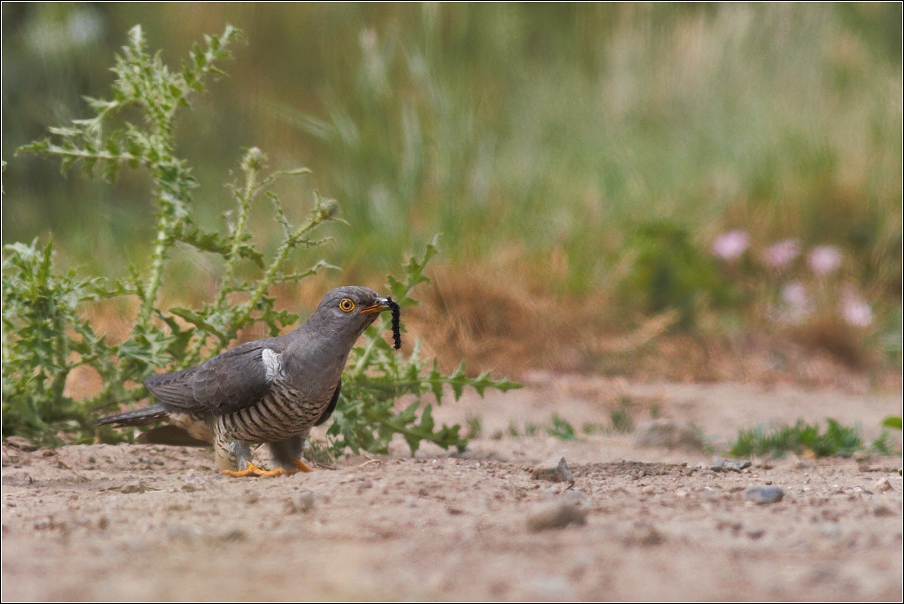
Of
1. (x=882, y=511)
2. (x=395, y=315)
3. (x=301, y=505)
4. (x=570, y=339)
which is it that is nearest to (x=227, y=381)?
(x=395, y=315)

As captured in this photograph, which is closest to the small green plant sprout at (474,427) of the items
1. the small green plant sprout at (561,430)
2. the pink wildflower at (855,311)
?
the small green plant sprout at (561,430)

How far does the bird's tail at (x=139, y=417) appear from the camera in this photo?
13.0ft

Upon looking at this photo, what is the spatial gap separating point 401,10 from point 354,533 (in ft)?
30.2

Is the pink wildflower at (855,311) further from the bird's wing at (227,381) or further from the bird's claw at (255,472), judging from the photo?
the bird's wing at (227,381)

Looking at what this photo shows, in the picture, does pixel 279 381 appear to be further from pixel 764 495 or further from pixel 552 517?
pixel 764 495

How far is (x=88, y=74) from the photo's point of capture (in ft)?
29.0

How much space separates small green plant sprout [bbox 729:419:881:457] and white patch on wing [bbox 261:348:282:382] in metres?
2.33

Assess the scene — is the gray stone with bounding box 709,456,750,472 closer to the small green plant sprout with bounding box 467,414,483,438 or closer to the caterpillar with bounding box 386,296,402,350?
the caterpillar with bounding box 386,296,402,350

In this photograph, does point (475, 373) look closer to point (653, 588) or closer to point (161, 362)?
point (161, 362)

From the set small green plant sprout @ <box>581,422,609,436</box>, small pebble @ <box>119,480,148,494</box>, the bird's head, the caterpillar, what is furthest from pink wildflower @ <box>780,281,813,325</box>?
small pebble @ <box>119,480,148,494</box>

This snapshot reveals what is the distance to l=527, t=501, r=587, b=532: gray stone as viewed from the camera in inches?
96.3

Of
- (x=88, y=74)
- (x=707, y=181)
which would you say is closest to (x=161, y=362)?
(x=88, y=74)

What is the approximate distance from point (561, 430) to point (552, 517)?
2.91 meters

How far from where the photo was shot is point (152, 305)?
416 centimetres
